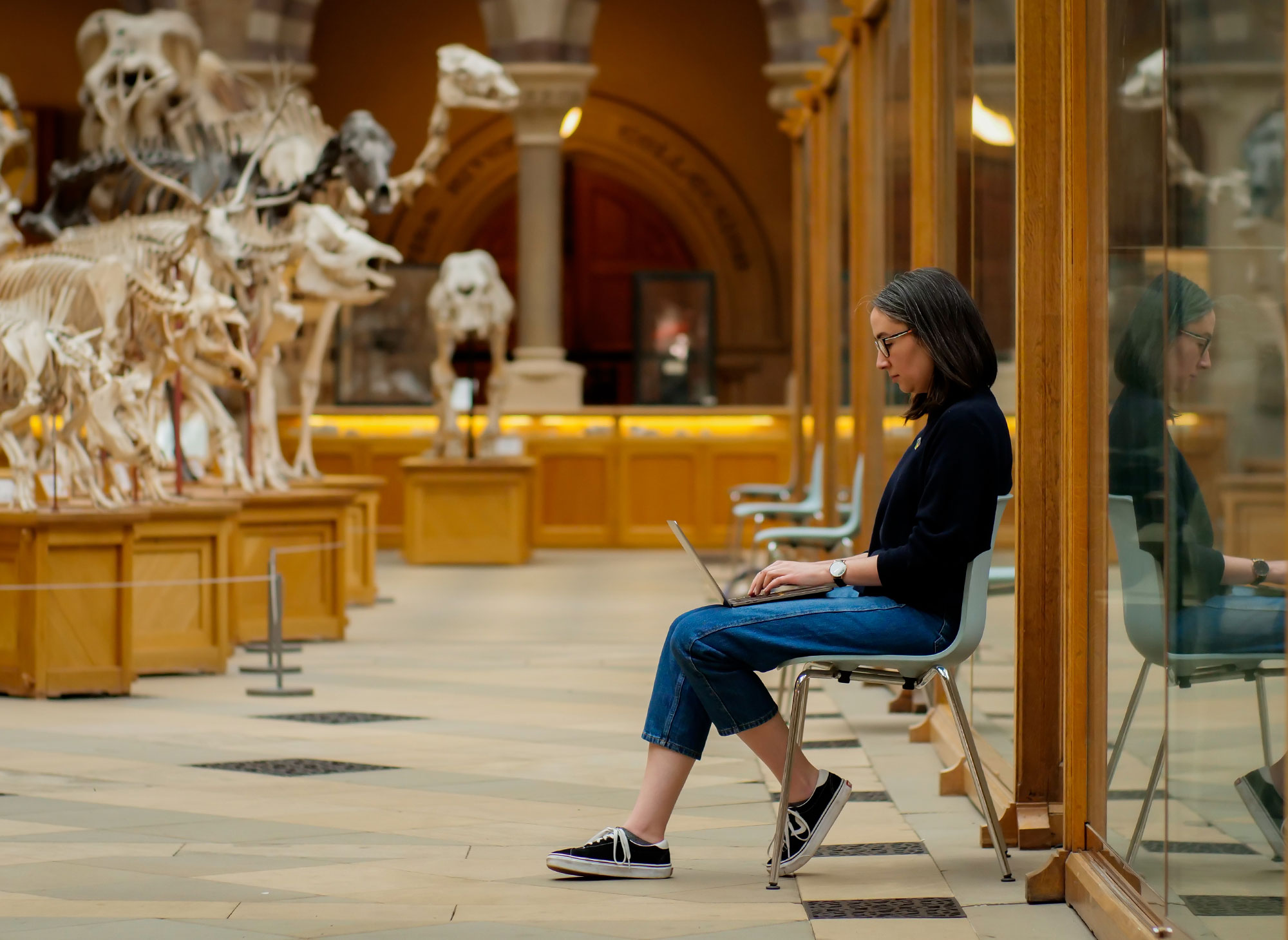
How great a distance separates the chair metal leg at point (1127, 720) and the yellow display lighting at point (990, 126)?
70.0 inches

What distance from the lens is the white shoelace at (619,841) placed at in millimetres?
4094

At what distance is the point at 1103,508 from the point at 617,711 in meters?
3.57

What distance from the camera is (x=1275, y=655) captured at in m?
2.45

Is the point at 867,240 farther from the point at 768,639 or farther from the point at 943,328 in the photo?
the point at 768,639

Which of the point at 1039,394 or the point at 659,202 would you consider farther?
the point at 659,202

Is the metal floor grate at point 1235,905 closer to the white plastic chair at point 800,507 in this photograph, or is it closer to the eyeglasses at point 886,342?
the eyeglasses at point 886,342

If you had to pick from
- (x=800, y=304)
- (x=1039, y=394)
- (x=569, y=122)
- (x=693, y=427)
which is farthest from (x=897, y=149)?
(x=569, y=122)

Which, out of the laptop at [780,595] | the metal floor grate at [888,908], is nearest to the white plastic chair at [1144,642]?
the metal floor grate at [888,908]

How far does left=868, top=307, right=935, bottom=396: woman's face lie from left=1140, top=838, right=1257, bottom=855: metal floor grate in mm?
1111

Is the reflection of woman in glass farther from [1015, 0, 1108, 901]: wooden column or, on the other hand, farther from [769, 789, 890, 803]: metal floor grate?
[769, 789, 890, 803]: metal floor grate

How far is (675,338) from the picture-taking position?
18484mm

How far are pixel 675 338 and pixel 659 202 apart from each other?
4.14 metres

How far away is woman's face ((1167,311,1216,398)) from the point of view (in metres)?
2.83

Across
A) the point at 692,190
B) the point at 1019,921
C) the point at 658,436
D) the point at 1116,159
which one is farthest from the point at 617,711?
the point at 692,190
